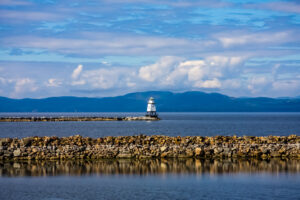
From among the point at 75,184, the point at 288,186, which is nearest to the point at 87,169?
the point at 75,184

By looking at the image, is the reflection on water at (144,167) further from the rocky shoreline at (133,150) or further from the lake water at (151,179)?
the rocky shoreline at (133,150)

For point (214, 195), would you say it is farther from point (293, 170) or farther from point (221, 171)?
point (293, 170)

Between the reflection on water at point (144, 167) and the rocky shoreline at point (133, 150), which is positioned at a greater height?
the rocky shoreline at point (133, 150)

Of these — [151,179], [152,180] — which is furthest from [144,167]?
[152,180]

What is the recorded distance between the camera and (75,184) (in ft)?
68.1

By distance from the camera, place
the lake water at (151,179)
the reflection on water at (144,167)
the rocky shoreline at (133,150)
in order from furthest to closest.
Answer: the rocky shoreline at (133,150) → the reflection on water at (144,167) → the lake water at (151,179)

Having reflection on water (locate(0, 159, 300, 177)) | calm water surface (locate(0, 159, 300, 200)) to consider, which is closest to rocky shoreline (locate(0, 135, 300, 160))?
reflection on water (locate(0, 159, 300, 177))

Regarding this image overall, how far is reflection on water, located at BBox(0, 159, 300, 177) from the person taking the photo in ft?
78.4

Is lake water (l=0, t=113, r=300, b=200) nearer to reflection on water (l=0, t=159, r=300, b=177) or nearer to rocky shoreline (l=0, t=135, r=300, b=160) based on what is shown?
reflection on water (l=0, t=159, r=300, b=177)

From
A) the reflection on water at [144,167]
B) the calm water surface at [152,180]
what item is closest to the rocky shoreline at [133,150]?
the reflection on water at [144,167]

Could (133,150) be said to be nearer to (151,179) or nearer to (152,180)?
A: (151,179)

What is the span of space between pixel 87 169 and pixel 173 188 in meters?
6.99

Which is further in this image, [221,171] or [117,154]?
[117,154]

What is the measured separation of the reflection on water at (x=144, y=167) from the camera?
78.4 feet
